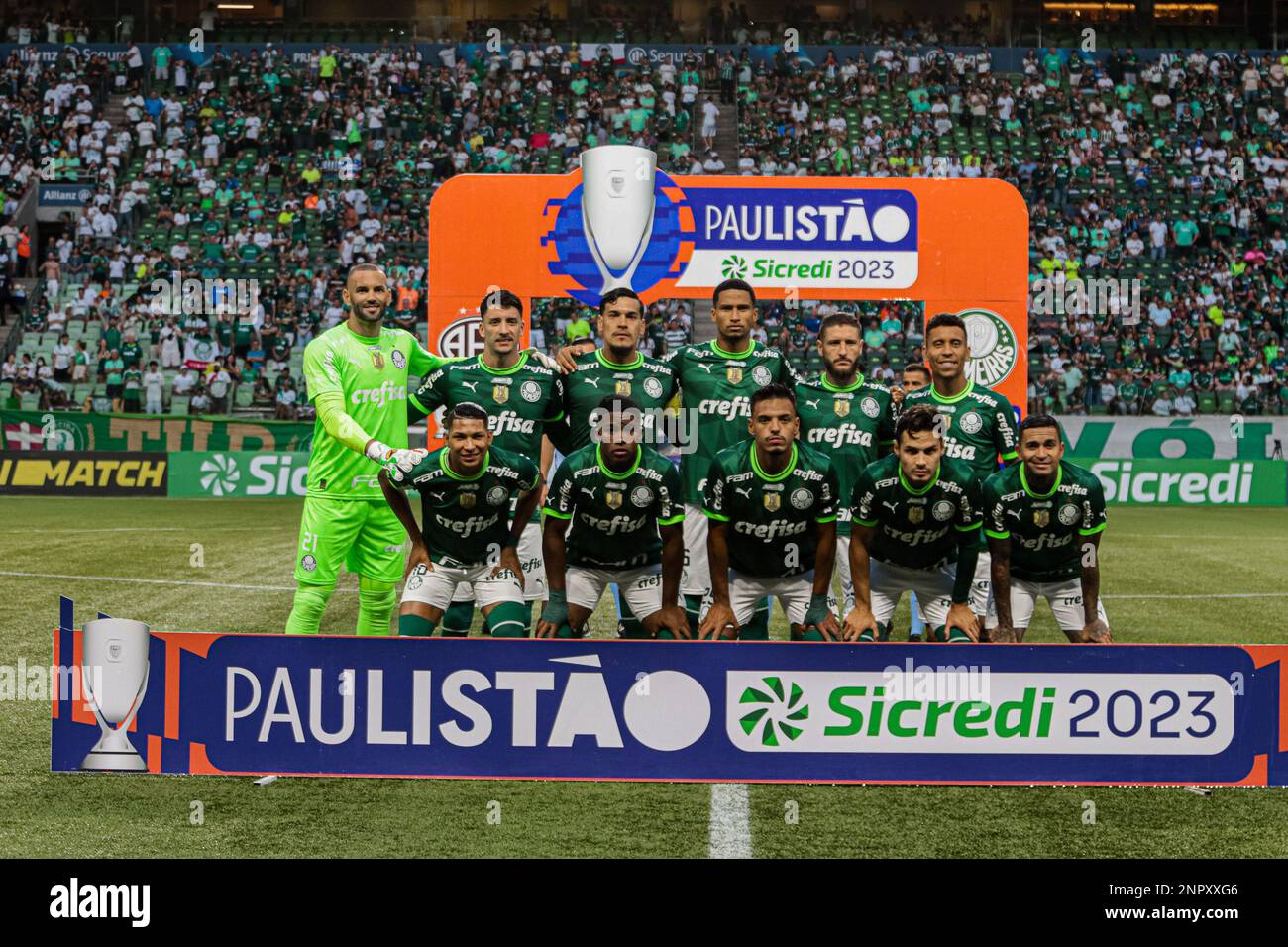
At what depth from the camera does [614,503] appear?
300 inches

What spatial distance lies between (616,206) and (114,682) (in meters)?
9.07

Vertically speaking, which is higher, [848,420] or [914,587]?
[848,420]

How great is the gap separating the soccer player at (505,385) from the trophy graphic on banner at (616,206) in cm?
614

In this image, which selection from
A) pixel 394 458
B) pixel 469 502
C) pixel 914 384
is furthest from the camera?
pixel 914 384

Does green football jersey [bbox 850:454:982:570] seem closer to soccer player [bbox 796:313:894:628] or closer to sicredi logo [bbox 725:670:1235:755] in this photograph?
soccer player [bbox 796:313:894:628]

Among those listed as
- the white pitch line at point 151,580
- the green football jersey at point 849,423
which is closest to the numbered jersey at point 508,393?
the green football jersey at point 849,423

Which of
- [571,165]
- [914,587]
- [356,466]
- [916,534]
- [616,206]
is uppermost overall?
[571,165]

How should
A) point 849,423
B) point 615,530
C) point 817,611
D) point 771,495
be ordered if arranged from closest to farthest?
point 817,611 → point 771,495 → point 615,530 → point 849,423

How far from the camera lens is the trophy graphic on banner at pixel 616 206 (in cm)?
1418

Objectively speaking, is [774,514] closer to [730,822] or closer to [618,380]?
[618,380]

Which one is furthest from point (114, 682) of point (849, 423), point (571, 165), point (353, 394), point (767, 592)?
point (571, 165)

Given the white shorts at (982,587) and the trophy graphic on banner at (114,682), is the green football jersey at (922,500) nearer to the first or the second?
the white shorts at (982,587)

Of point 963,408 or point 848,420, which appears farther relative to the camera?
point 848,420

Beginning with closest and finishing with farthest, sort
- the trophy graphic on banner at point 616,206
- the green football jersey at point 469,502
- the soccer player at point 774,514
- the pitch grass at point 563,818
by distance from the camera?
the pitch grass at point 563,818 < the soccer player at point 774,514 < the green football jersey at point 469,502 < the trophy graphic on banner at point 616,206
